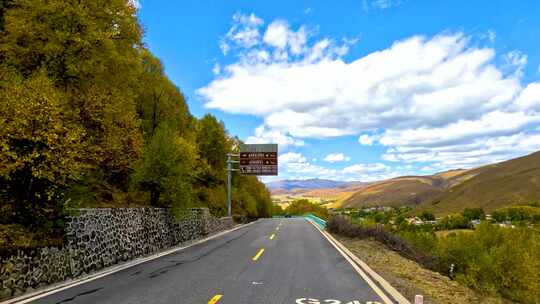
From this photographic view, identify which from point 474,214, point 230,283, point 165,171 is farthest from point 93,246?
point 474,214

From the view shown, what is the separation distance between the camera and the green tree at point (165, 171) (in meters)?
17.2

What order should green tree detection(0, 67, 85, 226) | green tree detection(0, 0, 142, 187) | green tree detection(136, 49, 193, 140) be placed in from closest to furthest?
green tree detection(0, 67, 85, 226)
green tree detection(0, 0, 142, 187)
green tree detection(136, 49, 193, 140)

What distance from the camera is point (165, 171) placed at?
1730 cm

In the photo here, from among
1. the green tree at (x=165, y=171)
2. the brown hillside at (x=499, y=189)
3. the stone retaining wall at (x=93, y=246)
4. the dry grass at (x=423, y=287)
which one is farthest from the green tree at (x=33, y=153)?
the brown hillside at (x=499, y=189)

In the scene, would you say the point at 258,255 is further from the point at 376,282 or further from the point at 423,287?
the point at 423,287

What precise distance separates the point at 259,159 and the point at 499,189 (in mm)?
136020

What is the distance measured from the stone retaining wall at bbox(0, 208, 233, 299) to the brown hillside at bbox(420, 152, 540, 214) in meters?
135

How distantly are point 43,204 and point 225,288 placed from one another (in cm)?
581

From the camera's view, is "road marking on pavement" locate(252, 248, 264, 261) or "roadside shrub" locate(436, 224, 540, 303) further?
"roadside shrub" locate(436, 224, 540, 303)

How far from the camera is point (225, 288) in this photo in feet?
26.0

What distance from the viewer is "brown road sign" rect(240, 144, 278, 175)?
38188 millimetres

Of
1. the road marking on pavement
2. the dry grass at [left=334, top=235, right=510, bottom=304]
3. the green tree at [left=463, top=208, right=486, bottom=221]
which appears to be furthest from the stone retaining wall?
the green tree at [left=463, top=208, right=486, bottom=221]

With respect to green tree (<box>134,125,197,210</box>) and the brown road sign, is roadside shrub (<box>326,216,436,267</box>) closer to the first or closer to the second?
green tree (<box>134,125,197,210</box>)

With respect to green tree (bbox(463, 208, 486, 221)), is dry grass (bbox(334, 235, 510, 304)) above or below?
above
